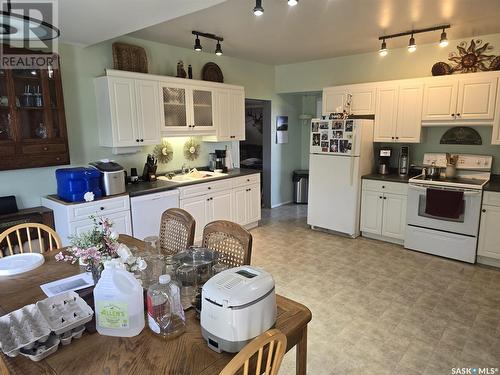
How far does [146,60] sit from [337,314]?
11.5 feet

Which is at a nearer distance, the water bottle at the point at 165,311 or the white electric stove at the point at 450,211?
the water bottle at the point at 165,311

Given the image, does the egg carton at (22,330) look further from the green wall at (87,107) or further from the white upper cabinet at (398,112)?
the white upper cabinet at (398,112)

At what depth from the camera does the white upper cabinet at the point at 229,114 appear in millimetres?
4727

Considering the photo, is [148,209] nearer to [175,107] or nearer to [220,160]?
[175,107]

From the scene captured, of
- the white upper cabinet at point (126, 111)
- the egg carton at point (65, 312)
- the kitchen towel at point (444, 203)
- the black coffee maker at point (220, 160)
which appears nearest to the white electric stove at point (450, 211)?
the kitchen towel at point (444, 203)

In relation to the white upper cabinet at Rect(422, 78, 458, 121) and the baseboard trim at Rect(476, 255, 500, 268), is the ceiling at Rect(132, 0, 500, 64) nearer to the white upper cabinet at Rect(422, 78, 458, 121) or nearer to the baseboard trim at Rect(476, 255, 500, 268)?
the white upper cabinet at Rect(422, 78, 458, 121)

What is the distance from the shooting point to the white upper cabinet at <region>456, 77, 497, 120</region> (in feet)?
12.3

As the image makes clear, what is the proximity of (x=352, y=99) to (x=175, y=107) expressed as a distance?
A: 2550 mm

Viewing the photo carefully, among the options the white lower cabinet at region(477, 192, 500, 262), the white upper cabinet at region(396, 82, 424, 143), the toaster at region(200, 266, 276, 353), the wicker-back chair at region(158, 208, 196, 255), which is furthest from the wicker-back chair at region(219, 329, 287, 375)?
the white upper cabinet at region(396, 82, 424, 143)

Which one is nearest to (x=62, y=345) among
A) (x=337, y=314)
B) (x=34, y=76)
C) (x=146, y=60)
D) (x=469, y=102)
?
(x=337, y=314)

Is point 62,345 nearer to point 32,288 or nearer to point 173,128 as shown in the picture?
point 32,288

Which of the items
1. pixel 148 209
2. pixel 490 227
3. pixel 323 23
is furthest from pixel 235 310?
pixel 490 227

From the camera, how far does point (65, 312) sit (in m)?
1.39

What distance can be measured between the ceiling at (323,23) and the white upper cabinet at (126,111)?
2.14 ft
